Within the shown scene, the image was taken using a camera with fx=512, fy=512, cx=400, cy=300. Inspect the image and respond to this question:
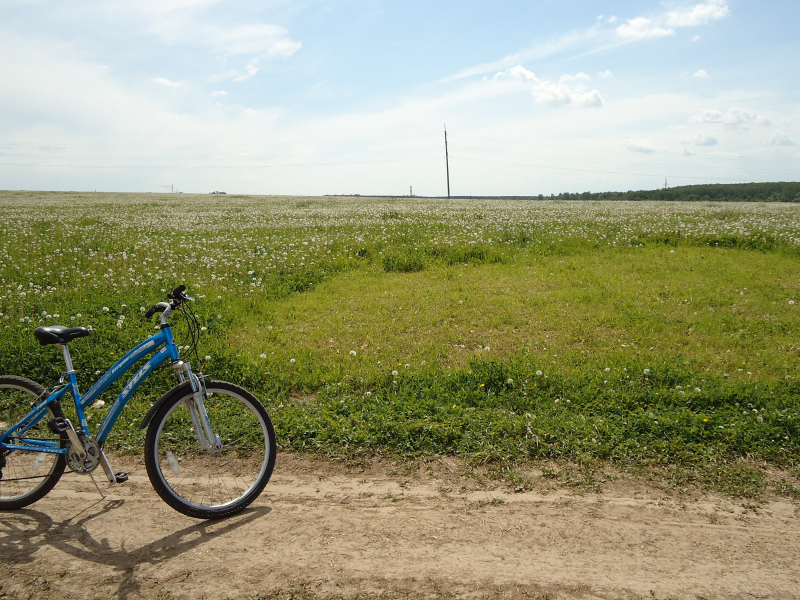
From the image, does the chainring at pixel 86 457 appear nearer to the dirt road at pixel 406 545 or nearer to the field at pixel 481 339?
the dirt road at pixel 406 545

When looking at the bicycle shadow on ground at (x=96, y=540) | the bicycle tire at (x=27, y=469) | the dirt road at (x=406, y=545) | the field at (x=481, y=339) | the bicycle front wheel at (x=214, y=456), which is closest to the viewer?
the dirt road at (x=406, y=545)

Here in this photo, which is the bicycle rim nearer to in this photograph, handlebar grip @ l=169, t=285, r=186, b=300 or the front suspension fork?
the front suspension fork

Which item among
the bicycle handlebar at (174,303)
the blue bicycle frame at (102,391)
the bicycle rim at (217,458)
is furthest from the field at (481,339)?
the bicycle handlebar at (174,303)

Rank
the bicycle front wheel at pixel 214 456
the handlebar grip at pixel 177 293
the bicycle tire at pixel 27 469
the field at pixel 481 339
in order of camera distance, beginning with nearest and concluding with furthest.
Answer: the bicycle front wheel at pixel 214 456 → the handlebar grip at pixel 177 293 → the bicycle tire at pixel 27 469 → the field at pixel 481 339

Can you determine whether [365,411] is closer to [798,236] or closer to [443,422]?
[443,422]

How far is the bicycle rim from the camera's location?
14.0 feet

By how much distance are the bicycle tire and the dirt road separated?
122 millimetres

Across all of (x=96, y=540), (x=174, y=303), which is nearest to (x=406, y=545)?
(x=96, y=540)

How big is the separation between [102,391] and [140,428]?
0.59 metres

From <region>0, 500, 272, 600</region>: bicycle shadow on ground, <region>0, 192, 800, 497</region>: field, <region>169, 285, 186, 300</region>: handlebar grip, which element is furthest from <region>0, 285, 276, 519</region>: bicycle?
<region>0, 192, 800, 497</region>: field

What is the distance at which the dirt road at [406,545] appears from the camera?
3361 millimetres

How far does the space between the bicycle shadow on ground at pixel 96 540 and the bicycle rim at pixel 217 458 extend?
16 centimetres

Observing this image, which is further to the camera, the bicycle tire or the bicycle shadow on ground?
the bicycle tire

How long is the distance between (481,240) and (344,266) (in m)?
4.67
